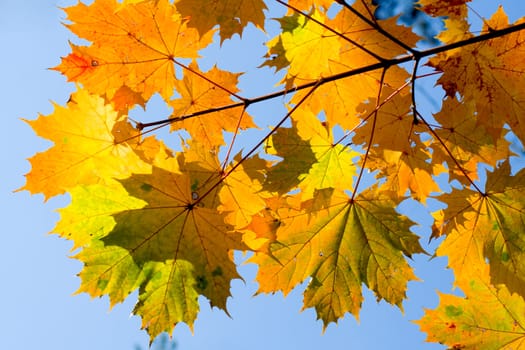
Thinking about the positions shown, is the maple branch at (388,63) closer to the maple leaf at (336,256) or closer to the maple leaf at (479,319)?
the maple leaf at (336,256)

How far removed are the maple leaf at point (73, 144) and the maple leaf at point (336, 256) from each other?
912 mm

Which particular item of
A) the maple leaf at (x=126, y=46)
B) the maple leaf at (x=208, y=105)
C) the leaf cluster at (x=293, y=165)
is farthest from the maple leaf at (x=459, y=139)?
the maple leaf at (x=126, y=46)

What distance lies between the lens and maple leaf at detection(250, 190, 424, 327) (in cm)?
232

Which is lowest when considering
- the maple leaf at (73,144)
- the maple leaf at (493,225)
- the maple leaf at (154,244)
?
the maple leaf at (493,225)

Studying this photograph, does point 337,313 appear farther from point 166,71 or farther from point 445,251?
point 166,71

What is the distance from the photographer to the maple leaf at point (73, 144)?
2.45 meters

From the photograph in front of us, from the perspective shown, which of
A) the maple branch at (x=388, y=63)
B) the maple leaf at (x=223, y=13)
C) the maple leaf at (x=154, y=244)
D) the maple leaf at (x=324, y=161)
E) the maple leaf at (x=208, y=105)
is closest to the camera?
the maple branch at (x=388, y=63)

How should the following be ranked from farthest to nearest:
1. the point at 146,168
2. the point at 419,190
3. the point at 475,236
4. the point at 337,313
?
the point at 419,190
the point at 475,236
the point at 337,313
the point at 146,168

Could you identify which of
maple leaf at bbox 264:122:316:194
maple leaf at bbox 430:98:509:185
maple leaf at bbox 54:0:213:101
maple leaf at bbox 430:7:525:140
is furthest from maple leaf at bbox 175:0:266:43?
maple leaf at bbox 430:98:509:185

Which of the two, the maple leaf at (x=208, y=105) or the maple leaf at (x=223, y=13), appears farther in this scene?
the maple leaf at (x=208, y=105)

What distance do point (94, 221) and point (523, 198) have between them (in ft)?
6.68

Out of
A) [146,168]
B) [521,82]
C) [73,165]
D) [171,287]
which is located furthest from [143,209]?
[521,82]

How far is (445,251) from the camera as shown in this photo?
2576 mm

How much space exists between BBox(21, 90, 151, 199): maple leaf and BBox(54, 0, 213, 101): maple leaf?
297 mm
